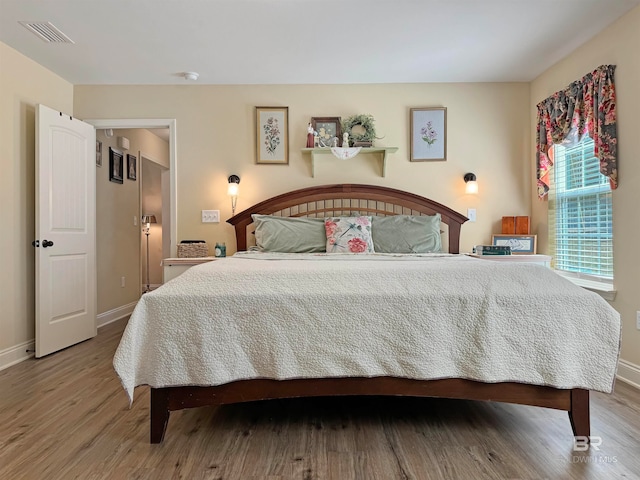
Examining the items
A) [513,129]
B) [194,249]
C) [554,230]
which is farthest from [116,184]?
[554,230]

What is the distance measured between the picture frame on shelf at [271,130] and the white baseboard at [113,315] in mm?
2438

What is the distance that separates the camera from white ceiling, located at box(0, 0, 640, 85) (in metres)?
2.44

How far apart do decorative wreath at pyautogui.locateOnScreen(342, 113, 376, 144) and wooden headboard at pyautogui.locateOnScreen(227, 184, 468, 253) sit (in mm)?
463

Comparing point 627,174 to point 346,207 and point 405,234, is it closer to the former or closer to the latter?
point 405,234

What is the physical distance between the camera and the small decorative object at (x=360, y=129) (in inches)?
142

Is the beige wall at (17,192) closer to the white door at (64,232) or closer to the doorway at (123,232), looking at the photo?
A: the white door at (64,232)

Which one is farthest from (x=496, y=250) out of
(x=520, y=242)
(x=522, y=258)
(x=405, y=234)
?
(x=405, y=234)

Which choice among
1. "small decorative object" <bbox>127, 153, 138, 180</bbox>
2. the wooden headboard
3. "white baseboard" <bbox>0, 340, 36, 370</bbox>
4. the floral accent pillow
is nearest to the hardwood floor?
"white baseboard" <bbox>0, 340, 36, 370</bbox>

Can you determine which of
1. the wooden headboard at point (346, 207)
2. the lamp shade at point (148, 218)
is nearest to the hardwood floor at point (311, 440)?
the wooden headboard at point (346, 207)

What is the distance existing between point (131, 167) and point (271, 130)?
85.7 inches

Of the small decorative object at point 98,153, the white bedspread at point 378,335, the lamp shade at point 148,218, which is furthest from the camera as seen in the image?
the lamp shade at point 148,218

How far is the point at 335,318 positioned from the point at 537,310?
0.90m

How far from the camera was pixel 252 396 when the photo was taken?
1669 millimetres

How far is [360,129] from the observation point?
3688mm
